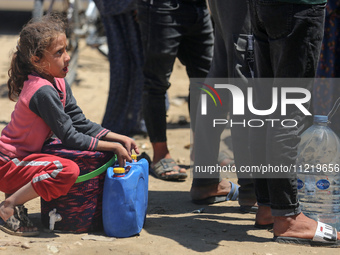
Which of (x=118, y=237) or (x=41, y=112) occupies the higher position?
(x=41, y=112)

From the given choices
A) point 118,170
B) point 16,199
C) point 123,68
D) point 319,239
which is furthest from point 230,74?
point 123,68

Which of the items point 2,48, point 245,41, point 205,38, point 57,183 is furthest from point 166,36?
point 2,48

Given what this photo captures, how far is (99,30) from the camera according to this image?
8555mm

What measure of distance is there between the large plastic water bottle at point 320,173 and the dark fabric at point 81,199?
1.12 meters

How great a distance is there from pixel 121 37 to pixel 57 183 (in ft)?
8.85

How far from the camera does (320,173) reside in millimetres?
3301

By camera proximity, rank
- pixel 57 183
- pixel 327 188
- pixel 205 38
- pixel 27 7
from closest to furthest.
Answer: pixel 57 183
pixel 327 188
pixel 205 38
pixel 27 7

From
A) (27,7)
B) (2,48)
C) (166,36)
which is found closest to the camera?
(166,36)

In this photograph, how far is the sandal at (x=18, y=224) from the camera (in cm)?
307

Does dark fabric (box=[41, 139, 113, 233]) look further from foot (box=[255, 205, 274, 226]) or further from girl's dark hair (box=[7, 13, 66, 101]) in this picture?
foot (box=[255, 205, 274, 226])

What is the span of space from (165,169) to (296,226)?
1541mm

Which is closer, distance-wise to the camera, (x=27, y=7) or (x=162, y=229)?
(x=162, y=229)

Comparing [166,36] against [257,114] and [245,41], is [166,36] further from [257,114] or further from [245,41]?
[257,114]

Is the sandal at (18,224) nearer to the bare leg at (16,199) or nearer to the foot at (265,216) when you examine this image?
the bare leg at (16,199)
